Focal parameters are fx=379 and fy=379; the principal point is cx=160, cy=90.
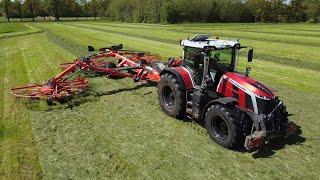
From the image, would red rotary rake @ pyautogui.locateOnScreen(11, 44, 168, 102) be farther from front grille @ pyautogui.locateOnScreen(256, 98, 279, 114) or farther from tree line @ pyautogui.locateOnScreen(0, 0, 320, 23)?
tree line @ pyautogui.locateOnScreen(0, 0, 320, 23)

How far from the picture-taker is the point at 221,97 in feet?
28.7

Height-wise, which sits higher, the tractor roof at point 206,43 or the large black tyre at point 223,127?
the tractor roof at point 206,43

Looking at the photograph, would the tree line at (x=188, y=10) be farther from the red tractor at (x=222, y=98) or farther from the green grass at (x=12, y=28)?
the red tractor at (x=222, y=98)

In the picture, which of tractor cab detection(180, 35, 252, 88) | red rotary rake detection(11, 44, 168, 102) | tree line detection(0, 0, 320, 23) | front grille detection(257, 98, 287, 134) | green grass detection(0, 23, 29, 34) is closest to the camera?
front grille detection(257, 98, 287, 134)

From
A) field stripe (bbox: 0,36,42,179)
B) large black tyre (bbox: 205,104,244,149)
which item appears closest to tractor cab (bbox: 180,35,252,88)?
large black tyre (bbox: 205,104,244,149)

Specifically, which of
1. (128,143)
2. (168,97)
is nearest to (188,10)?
(168,97)

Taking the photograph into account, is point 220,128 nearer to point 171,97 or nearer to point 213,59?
point 213,59

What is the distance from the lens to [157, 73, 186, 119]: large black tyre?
374 inches

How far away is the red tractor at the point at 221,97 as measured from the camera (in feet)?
25.6

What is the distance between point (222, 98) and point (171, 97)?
7.73ft

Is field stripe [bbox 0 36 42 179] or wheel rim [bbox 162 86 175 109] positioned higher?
wheel rim [bbox 162 86 175 109]

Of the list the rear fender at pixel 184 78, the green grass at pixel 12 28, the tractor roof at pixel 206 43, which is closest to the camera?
the tractor roof at pixel 206 43

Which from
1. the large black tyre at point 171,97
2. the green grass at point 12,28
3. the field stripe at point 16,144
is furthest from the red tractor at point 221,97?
the green grass at point 12,28

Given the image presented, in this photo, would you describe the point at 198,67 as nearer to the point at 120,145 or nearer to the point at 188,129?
the point at 188,129
